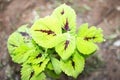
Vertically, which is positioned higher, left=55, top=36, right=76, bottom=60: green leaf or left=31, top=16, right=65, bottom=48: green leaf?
left=31, top=16, right=65, bottom=48: green leaf

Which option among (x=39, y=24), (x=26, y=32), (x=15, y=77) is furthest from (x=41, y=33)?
(x=15, y=77)

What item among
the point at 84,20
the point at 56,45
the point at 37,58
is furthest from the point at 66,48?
the point at 84,20

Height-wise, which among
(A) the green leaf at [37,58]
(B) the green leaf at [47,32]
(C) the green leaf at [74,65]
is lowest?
(C) the green leaf at [74,65]

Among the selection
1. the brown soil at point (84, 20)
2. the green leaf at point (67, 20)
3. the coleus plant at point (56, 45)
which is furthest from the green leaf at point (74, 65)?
the brown soil at point (84, 20)

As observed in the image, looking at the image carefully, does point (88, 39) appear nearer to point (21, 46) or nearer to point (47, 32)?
point (47, 32)

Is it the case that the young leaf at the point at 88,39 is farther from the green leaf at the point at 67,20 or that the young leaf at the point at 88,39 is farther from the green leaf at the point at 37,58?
the green leaf at the point at 37,58

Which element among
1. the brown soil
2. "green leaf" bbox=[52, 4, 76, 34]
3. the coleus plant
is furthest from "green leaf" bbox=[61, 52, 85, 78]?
the brown soil

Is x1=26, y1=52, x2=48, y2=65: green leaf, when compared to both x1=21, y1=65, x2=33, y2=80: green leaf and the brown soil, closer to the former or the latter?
x1=21, y1=65, x2=33, y2=80: green leaf
